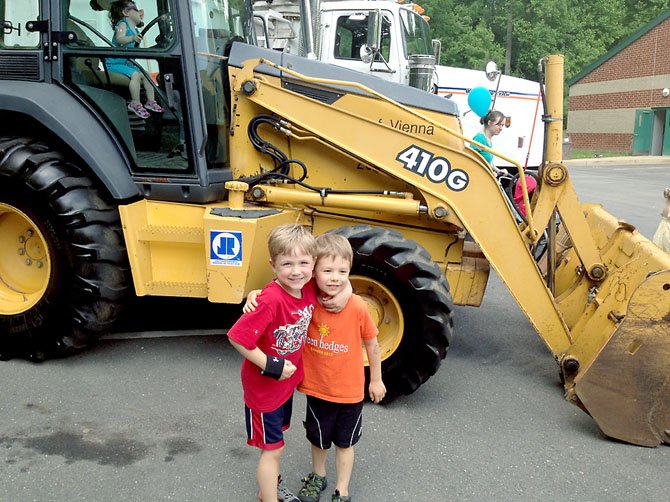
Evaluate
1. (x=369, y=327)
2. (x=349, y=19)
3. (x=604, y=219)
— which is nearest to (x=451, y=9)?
(x=349, y=19)

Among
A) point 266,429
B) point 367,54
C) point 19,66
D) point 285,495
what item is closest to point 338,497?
point 285,495

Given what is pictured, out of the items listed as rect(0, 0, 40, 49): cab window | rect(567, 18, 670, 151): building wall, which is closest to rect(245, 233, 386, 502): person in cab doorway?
rect(0, 0, 40, 49): cab window

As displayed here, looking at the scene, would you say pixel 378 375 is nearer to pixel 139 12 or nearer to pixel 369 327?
pixel 369 327

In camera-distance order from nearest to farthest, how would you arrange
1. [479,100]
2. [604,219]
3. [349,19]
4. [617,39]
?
1. [604,219]
2. [479,100]
3. [349,19]
4. [617,39]

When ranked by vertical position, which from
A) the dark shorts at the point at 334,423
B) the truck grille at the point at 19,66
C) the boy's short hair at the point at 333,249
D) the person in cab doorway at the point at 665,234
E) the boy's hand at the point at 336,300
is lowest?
the dark shorts at the point at 334,423

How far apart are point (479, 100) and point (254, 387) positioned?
6.47 metres

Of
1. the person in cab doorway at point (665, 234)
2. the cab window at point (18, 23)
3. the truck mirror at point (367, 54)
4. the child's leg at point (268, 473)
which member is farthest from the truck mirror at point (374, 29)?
the child's leg at point (268, 473)

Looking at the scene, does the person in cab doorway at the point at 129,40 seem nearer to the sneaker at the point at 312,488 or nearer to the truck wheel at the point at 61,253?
the truck wheel at the point at 61,253

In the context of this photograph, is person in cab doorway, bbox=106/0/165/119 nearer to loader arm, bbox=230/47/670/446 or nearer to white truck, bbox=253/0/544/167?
loader arm, bbox=230/47/670/446

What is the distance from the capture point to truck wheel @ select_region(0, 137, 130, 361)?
13.8 ft

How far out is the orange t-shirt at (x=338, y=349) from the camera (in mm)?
2877

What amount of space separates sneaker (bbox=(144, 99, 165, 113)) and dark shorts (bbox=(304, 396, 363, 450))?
222 centimetres

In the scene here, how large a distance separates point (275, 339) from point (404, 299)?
53.6 inches

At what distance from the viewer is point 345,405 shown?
2936 mm
